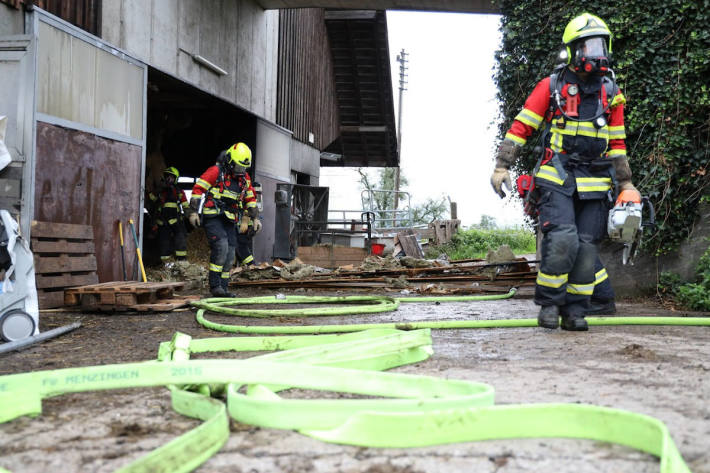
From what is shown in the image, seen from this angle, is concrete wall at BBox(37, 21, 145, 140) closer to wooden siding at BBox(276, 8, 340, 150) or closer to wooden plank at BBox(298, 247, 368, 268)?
wooden plank at BBox(298, 247, 368, 268)

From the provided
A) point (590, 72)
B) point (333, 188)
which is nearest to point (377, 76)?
point (590, 72)

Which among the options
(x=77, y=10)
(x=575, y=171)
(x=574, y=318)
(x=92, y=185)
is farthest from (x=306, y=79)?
(x=574, y=318)

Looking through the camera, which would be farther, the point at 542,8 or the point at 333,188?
the point at 333,188

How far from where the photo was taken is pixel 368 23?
62.7 ft

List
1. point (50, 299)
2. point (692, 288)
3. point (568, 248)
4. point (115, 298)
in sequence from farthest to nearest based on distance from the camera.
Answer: point (50, 299) < point (692, 288) < point (115, 298) < point (568, 248)

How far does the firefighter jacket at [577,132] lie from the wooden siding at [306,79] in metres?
11.1

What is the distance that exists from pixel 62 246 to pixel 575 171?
543 centimetres

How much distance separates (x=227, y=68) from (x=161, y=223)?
346cm

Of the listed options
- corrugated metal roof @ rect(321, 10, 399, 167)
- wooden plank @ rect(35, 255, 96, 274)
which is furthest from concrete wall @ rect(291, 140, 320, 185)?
wooden plank @ rect(35, 255, 96, 274)

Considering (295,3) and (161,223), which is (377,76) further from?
(161,223)

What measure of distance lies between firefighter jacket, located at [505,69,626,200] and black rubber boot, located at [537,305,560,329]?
836 millimetres

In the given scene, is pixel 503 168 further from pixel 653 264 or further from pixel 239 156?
pixel 239 156

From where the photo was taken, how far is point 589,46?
4.66m

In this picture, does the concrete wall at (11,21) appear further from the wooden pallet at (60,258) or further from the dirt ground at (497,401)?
the dirt ground at (497,401)
